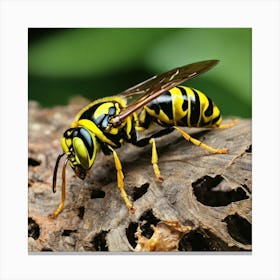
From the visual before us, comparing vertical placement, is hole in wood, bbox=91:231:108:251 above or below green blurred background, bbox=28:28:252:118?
below

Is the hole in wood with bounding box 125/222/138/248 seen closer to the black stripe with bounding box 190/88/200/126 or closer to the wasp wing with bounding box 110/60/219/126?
the wasp wing with bounding box 110/60/219/126

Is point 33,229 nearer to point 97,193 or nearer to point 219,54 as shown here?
point 97,193

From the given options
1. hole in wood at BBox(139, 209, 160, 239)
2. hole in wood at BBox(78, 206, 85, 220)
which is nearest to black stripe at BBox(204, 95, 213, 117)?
hole in wood at BBox(139, 209, 160, 239)

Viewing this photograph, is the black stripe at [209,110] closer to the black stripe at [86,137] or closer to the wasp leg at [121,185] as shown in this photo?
the wasp leg at [121,185]

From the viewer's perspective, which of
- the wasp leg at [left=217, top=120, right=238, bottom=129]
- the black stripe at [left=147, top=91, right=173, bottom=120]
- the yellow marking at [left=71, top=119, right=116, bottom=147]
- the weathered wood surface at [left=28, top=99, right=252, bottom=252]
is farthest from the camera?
the wasp leg at [left=217, top=120, right=238, bottom=129]

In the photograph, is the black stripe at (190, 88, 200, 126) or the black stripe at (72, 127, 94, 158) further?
the black stripe at (190, 88, 200, 126)

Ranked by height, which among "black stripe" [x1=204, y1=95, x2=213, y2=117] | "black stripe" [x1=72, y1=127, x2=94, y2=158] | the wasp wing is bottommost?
"black stripe" [x1=72, y1=127, x2=94, y2=158]
